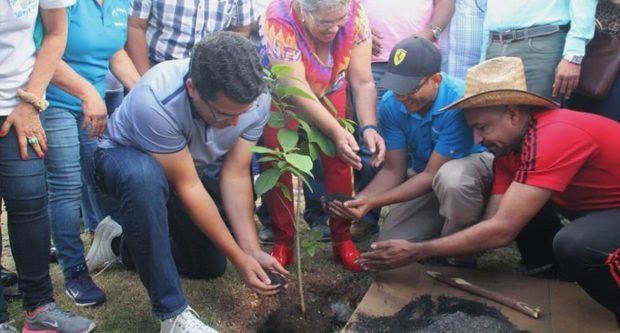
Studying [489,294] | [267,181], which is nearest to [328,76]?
[267,181]

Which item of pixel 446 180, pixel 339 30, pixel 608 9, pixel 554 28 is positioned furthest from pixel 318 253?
pixel 608 9

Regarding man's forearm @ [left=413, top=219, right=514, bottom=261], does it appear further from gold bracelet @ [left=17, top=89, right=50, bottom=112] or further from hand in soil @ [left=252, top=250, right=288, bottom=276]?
gold bracelet @ [left=17, top=89, right=50, bottom=112]

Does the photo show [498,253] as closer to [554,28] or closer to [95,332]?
[554,28]

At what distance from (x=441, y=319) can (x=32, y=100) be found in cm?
188

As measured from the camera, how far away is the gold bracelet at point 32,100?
8.50 feet

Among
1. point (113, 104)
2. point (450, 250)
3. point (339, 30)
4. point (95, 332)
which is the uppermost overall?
point (339, 30)

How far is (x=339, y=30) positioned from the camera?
11.1ft

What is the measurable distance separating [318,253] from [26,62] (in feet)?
6.18

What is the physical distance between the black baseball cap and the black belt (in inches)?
24.4

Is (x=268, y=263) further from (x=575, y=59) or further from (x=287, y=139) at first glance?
(x=575, y=59)

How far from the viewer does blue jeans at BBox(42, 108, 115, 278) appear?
2.84 metres

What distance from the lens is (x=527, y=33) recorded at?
139 inches

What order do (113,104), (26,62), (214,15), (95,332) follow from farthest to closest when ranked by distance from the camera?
(113,104) → (214,15) → (95,332) → (26,62)

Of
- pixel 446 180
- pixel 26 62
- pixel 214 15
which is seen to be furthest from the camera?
pixel 214 15
